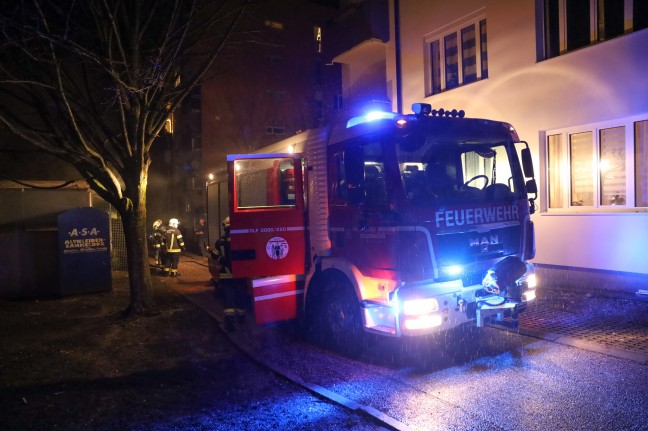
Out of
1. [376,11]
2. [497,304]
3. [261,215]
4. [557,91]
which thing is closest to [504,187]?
[497,304]

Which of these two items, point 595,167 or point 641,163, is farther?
point 595,167

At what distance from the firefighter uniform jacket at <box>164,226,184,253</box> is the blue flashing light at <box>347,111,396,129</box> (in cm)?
903

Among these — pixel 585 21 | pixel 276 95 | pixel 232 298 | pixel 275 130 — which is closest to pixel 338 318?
pixel 232 298

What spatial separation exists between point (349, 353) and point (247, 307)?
9.87ft

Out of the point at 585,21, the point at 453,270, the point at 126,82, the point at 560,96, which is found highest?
the point at 585,21

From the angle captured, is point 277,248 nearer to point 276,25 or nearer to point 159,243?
point 159,243

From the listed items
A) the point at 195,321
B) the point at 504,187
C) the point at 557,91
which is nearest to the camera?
the point at 504,187

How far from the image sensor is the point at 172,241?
13.3 metres

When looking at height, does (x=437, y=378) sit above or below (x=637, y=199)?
below

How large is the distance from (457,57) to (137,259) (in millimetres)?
8908

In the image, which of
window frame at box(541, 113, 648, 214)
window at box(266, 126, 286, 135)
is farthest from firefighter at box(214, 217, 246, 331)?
window at box(266, 126, 286, 135)

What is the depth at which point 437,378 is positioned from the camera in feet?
16.5

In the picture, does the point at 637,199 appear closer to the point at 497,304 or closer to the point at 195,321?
the point at 497,304

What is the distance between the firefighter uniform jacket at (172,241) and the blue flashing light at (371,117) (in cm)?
903
